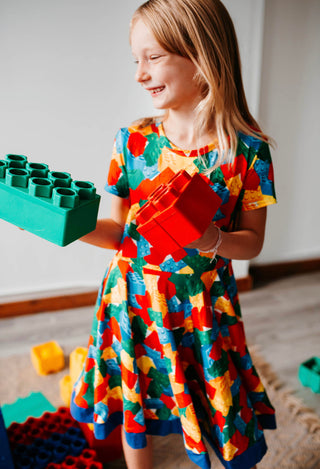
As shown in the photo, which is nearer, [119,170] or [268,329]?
[119,170]

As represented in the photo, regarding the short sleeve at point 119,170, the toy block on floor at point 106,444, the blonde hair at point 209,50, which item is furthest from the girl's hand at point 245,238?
the toy block on floor at point 106,444

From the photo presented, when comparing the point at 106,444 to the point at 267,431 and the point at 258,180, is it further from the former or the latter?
the point at 258,180

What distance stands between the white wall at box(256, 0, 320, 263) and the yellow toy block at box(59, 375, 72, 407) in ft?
4.01

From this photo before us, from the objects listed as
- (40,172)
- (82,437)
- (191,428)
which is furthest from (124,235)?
(82,437)

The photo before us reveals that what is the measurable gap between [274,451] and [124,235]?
78 centimetres

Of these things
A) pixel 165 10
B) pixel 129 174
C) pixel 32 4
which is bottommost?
pixel 129 174

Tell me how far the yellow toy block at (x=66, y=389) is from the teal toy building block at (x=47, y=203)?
0.84 metres

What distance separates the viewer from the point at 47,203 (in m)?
0.63

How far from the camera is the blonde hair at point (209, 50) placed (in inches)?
29.4

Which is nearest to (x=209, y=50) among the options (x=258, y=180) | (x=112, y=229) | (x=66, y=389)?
(x=258, y=180)

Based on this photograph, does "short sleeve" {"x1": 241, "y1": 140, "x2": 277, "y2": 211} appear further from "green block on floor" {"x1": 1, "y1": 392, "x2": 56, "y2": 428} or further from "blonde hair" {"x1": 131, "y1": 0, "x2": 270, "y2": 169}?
"green block on floor" {"x1": 1, "y1": 392, "x2": 56, "y2": 428}

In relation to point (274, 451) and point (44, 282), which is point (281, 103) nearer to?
point (44, 282)

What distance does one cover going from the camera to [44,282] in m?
1.87

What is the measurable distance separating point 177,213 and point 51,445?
2.66 feet
